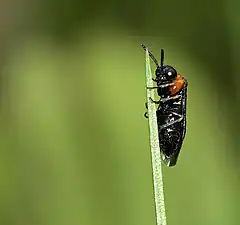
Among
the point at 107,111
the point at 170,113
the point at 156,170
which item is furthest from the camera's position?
the point at 107,111

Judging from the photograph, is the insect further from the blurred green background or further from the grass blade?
the grass blade

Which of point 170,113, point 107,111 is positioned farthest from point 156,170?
point 107,111

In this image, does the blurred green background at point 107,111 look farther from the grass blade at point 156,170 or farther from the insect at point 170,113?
the grass blade at point 156,170

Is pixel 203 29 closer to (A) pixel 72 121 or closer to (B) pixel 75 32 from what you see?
(B) pixel 75 32

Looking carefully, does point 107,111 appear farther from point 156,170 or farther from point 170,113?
point 156,170

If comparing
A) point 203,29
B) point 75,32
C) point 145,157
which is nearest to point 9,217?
point 145,157

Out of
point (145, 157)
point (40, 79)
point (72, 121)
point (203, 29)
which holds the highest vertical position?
point (203, 29)

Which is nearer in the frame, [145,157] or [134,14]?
[145,157]

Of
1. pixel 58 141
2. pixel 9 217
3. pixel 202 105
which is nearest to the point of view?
pixel 9 217
